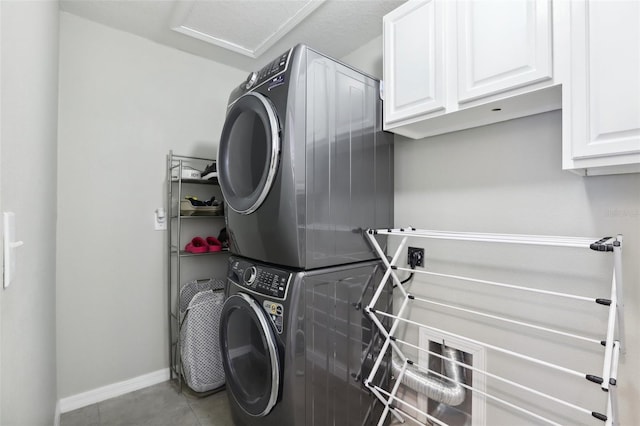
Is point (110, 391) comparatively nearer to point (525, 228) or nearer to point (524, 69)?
point (525, 228)

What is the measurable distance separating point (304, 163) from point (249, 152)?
15.4 inches

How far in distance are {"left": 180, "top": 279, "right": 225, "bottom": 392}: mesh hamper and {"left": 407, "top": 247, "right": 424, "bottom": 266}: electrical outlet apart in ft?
4.52

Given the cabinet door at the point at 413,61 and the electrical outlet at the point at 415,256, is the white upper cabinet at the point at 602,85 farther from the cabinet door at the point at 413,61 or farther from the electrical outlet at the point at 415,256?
the electrical outlet at the point at 415,256

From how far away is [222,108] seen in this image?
2592mm

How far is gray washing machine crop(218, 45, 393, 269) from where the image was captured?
54.4 inches

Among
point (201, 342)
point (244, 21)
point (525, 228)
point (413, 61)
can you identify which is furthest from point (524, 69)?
point (201, 342)

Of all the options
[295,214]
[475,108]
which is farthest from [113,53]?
[475,108]

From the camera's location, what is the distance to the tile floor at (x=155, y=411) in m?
1.86

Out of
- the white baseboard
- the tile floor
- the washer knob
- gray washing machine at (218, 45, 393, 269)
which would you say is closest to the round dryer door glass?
gray washing machine at (218, 45, 393, 269)

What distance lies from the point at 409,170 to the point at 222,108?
166cm

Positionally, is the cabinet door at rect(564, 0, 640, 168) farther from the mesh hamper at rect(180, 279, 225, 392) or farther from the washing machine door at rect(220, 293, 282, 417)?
the mesh hamper at rect(180, 279, 225, 392)

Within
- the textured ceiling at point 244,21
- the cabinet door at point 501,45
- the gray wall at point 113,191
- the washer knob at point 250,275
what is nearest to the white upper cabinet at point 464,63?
the cabinet door at point 501,45

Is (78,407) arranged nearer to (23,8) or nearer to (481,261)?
(23,8)

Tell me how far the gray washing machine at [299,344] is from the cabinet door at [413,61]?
2.83 ft
